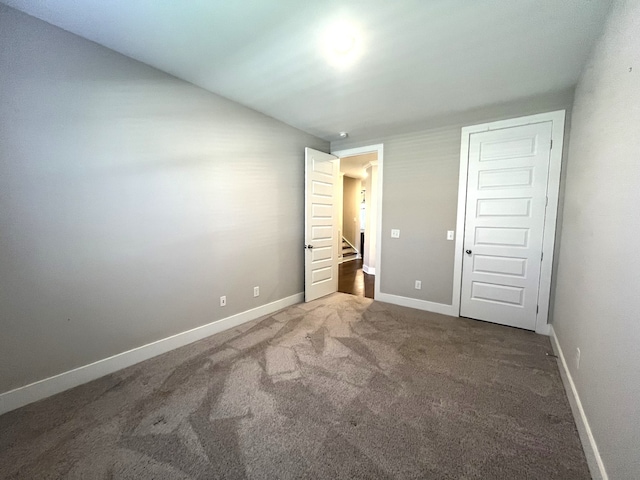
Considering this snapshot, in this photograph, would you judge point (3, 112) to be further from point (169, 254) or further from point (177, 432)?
point (177, 432)

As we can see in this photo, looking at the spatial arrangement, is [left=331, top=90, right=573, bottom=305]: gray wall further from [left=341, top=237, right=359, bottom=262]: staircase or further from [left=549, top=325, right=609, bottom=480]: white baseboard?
[left=341, top=237, right=359, bottom=262]: staircase

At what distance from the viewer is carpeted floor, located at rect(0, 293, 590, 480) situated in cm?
125

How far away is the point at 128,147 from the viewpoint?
2.03 meters

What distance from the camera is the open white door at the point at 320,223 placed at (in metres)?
3.61

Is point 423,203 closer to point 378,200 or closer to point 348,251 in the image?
point 378,200

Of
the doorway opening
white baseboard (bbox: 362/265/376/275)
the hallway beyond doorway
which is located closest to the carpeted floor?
the hallway beyond doorway

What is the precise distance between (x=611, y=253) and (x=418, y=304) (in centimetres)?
239

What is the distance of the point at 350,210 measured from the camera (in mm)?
8359

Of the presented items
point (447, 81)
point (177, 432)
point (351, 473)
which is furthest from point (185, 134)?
point (351, 473)

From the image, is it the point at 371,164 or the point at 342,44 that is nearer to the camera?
the point at 342,44

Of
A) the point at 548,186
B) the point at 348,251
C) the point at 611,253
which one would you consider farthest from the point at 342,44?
the point at 348,251

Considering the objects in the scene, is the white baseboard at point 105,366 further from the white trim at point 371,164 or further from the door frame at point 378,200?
the white trim at point 371,164

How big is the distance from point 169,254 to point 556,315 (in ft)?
12.7

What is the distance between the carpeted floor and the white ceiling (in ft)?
8.40
